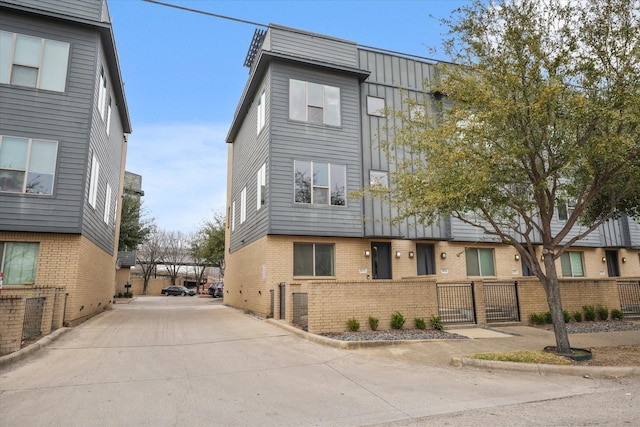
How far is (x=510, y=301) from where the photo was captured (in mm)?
13336

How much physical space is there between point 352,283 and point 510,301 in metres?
5.88

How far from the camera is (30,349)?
8062 mm

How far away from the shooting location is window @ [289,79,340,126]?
1598cm

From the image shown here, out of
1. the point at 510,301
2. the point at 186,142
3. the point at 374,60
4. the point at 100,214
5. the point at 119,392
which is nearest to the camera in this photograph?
the point at 119,392

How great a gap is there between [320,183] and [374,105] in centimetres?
466

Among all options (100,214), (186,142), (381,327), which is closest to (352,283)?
(381,327)

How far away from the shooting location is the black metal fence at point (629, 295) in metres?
15.1

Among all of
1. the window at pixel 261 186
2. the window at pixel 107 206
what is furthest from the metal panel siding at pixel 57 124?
the window at pixel 261 186

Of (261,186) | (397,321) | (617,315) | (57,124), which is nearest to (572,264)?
(617,315)

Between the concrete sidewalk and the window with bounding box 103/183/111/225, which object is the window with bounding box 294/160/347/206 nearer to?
the concrete sidewalk

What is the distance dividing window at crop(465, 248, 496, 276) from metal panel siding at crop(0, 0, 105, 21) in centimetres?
1717

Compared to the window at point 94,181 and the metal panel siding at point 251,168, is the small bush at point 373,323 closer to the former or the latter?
the metal panel siding at point 251,168

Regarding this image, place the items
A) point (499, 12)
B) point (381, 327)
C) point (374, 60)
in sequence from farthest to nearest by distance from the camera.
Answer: point (374, 60), point (381, 327), point (499, 12)

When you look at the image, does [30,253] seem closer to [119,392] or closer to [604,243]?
[119,392]
